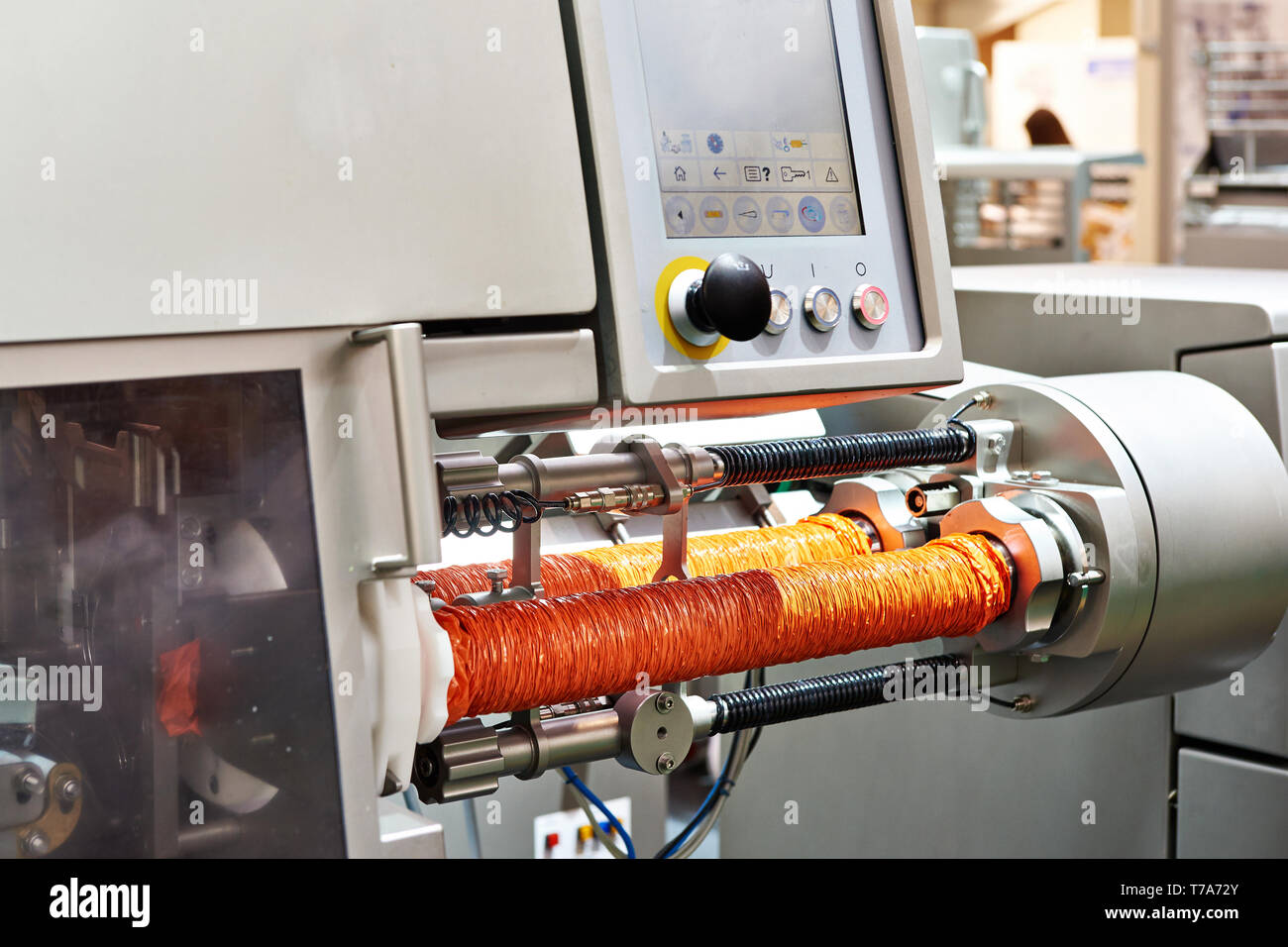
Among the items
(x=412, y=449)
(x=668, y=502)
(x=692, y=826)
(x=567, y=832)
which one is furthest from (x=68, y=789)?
(x=567, y=832)

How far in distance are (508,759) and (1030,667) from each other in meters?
0.49

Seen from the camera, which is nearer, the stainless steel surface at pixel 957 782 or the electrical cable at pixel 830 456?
the electrical cable at pixel 830 456

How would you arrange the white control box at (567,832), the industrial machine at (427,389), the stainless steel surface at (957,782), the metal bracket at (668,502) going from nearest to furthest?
the industrial machine at (427,389)
the metal bracket at (668,502)
the stainless steel surface at (957,782)
the white control box at (567,832)

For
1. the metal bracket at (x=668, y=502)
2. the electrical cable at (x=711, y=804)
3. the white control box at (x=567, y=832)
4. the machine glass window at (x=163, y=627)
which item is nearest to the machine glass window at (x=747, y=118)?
the metal bracket at (x=668, y=502)

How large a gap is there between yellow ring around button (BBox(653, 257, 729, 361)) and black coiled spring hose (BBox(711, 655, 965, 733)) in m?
0.26

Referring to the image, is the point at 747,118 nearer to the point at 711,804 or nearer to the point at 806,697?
the point at 806,697

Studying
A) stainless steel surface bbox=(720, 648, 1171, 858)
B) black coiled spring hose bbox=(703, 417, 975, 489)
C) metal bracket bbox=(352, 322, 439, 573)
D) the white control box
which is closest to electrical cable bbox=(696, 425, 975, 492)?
black coiled spring hose bbox=(703, 417, 975, 489)

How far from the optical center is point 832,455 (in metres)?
0.96

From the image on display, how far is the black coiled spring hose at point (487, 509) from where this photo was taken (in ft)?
2.67

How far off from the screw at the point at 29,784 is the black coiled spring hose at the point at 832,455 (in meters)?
0.46

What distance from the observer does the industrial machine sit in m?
0.63

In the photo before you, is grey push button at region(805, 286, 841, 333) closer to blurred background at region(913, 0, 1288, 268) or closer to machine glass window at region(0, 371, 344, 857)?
machine glass window at region(0, 371, 344, 857)

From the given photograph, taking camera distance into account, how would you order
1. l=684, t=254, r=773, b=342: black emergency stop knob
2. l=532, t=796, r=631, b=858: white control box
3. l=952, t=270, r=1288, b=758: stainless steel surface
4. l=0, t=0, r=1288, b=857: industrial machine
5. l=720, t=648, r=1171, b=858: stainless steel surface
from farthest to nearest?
l=532, t=796, r=631, b=858: white control box → l=720, t=648, r=1171, b=858: stainless steel surface → l=952, t=270, r=1288, b=758: stainless steel surface → l=684, t=254, r=773, b=342: black emergency stop knob → l=0, t=0, r=1288, b=857: industrial machine

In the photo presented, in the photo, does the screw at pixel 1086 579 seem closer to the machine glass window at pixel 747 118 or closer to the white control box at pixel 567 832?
the machine glass window at pixel 747 118
